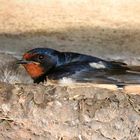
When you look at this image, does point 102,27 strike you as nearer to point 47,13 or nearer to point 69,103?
point 47,13

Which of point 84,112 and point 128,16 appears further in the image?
point 128,16

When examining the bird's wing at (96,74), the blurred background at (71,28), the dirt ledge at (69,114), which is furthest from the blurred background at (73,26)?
the dirt ledge at (69,114)

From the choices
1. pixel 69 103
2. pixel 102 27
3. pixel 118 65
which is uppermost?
pixel 102 27

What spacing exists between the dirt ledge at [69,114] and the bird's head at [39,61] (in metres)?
0.25

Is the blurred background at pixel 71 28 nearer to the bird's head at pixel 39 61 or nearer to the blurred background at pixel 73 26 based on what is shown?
the blurred background at pixel 73 26

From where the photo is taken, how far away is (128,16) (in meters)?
2.89

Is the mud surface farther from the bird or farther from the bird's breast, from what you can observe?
the bird's breast

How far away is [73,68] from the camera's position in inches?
116

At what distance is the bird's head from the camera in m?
2.99

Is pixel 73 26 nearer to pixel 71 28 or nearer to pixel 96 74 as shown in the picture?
pixel 71 28

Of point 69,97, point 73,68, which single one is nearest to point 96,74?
point 73,68

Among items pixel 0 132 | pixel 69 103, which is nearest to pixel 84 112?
pixel 69 103

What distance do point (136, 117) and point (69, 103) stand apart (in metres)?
0.34

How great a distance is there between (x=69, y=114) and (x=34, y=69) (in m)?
0.43
